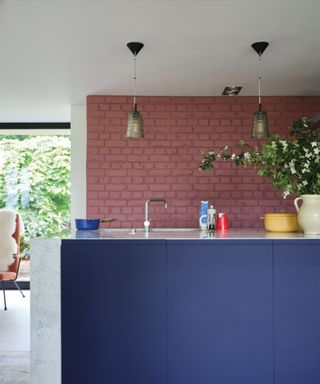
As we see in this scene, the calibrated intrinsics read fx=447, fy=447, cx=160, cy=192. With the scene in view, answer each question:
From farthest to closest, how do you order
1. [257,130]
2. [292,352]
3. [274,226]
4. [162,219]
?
[162,219] → [257,130] → [274,226] → [292,352]

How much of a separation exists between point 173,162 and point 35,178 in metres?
2.63

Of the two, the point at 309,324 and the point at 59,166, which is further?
the point at 59,166

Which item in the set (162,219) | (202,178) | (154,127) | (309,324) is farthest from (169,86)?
(309,324)

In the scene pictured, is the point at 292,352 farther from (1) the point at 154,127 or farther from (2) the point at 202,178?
(1) the point at 154,127

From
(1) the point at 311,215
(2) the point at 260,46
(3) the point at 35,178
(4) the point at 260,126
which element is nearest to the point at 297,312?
(1) the point at 311,215

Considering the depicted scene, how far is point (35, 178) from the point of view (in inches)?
263

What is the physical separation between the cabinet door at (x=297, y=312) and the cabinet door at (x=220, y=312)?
55mm

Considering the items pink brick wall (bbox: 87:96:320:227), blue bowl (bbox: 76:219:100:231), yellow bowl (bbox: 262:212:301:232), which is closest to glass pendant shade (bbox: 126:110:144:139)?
blue bowl (bbox: 76:219:100:231)

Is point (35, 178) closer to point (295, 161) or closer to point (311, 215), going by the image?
point (295, 161)

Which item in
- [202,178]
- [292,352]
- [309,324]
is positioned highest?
[202,178]

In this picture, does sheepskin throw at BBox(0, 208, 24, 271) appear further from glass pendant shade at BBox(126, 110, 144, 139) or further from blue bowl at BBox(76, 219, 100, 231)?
glass pendant shade at BBox(126, 110, 144, 139)

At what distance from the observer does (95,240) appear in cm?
262

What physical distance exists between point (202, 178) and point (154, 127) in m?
0.78

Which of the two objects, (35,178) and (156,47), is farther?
(35,178)
